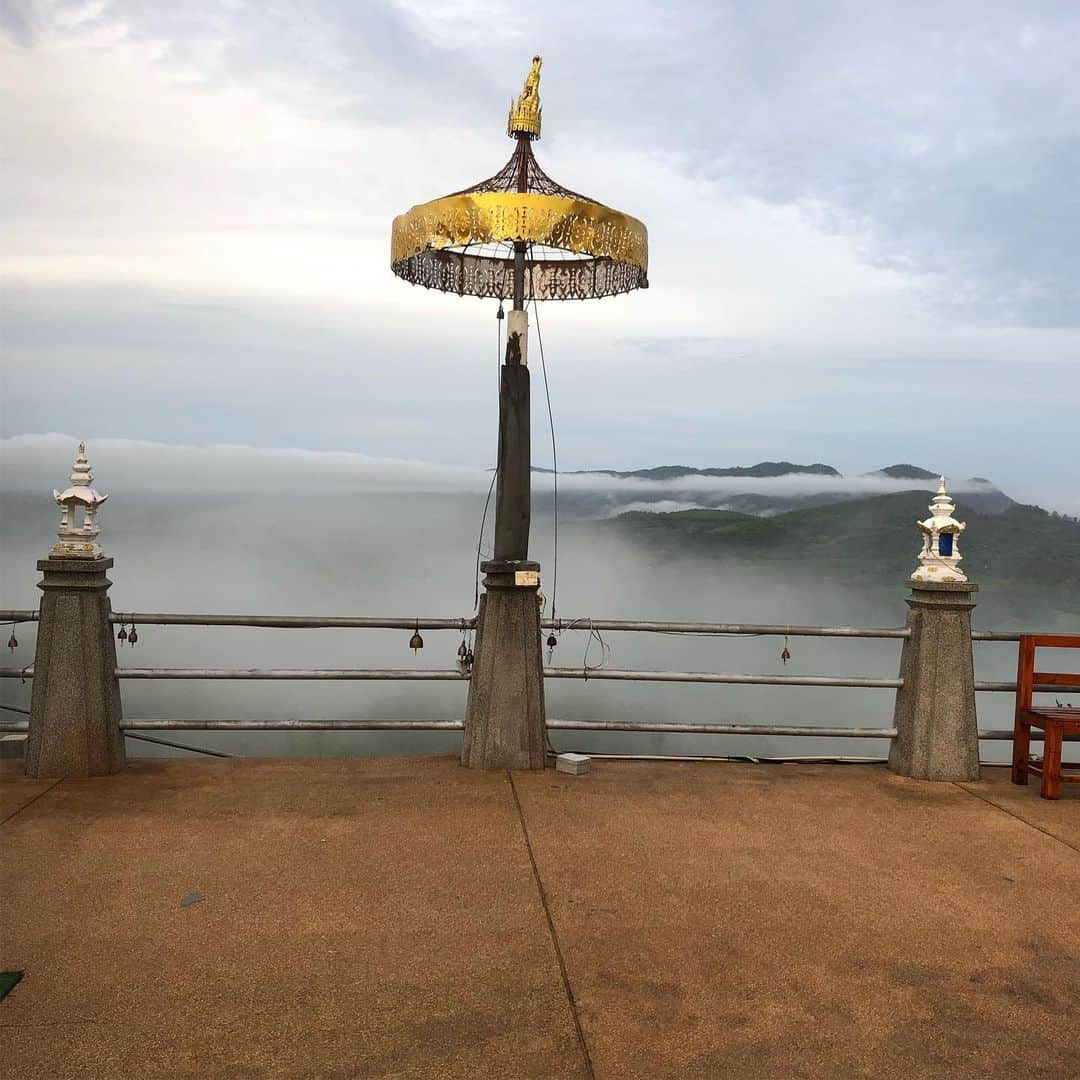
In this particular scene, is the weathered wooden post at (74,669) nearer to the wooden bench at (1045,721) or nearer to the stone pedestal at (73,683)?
the stone pedestal at (73,683)

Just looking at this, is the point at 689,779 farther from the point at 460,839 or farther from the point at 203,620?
the point at 203,620

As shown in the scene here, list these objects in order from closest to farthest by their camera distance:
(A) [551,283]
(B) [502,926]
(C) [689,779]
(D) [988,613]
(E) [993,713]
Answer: (B) [502,926] → (C) [689,779] → (A) [551,283] → (E) [993,713] → (D) [988,613]

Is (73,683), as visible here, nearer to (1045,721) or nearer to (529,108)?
(529,108)

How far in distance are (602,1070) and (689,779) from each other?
343cm

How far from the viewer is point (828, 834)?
529 centimetres

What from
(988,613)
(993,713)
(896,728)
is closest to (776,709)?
(993,713)

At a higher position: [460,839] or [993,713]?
[460,839]

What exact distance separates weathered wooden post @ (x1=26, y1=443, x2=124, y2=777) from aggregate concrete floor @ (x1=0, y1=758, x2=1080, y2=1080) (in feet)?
0.64

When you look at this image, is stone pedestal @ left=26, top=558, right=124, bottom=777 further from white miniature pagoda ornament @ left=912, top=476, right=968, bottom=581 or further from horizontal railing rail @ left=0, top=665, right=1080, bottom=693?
white miniature pagoda ornament @ left=912, top=476, right=968, bottom=581

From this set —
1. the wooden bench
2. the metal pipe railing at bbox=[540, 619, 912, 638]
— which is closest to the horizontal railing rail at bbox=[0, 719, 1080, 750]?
the wooden bench

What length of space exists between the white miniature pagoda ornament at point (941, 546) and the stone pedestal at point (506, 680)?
2.51 meters

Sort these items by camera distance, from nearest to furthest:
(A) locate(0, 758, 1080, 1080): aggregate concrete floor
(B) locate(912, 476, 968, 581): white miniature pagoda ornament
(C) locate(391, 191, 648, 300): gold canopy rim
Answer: (A) locate(0, 758, 1080, 1080): aggregate concrete floor < (C) locate(391, 191, 648, 300): gold canopy rim < (B) locate(912, 476, 968, 581): white miniature pagoda ornament

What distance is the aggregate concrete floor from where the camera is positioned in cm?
311

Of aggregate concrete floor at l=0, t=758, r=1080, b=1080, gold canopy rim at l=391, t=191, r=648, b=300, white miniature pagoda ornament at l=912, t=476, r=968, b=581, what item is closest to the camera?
aggregate concrete floor at l=0, t=758, r=1080, b=1080
